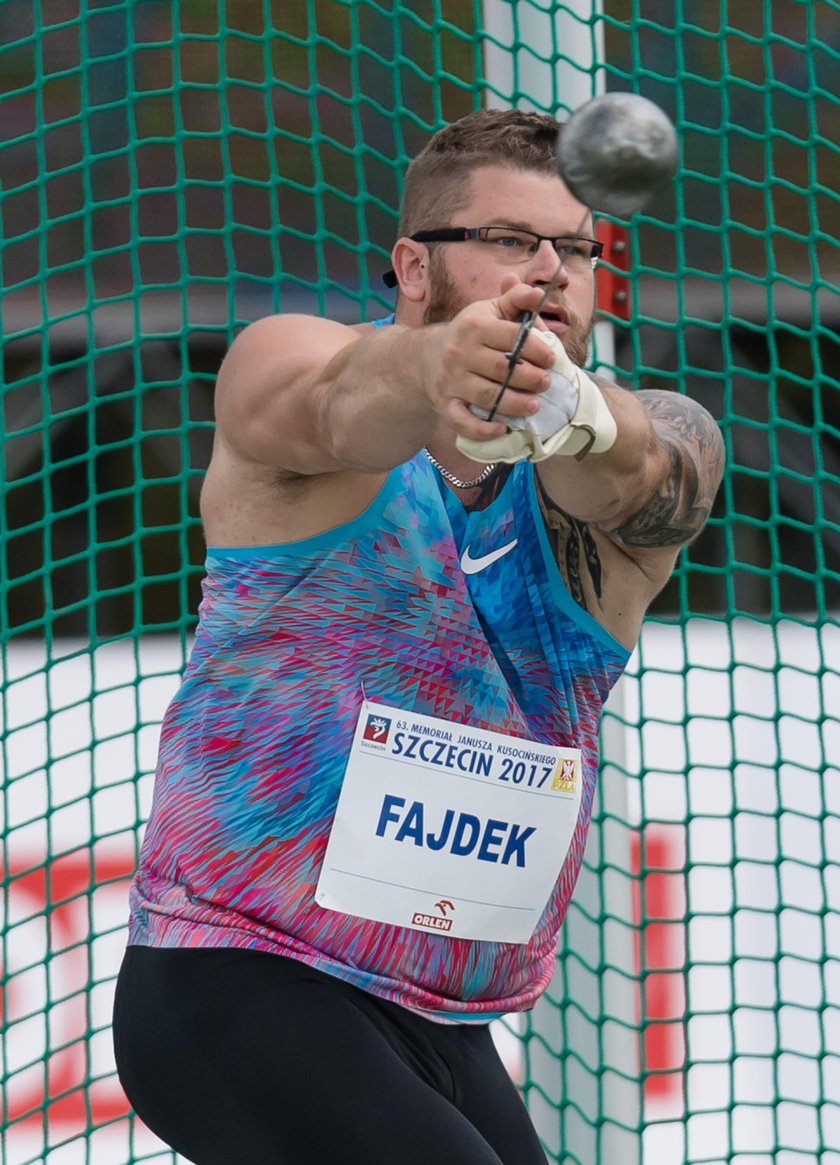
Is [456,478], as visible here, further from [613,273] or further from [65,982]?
[65,982]

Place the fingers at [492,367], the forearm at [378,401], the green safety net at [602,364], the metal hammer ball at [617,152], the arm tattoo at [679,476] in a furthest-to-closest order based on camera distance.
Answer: the green safety net at [602,364]
the arm tattoo at [679,476]
the forearm at [378,401]
the fingers at [492,367]
the metal hammer ball at [617,152]

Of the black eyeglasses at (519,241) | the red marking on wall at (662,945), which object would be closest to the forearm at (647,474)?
the black eyeglasses at (519,241)

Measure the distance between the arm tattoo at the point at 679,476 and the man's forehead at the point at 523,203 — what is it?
11.2 inches

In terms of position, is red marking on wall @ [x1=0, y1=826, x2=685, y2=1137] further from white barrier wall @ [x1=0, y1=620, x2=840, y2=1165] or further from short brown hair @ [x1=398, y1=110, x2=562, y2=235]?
short brown hair @ [x1=398, y1=110, x2=562, y2=235]

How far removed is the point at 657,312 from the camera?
16.7 feet

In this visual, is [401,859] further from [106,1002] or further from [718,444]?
[106,1002]

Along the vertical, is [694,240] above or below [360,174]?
below

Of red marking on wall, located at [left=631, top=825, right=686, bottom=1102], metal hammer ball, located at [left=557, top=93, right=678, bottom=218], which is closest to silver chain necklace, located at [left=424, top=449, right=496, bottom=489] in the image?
metal hammer ball, located at [left=557, top=93, right=678, bottom=218]

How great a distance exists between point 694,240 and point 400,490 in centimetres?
364

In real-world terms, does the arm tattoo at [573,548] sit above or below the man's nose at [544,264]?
below

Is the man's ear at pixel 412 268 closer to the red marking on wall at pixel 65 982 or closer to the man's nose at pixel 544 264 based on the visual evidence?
the man's nose at pixel 544 264

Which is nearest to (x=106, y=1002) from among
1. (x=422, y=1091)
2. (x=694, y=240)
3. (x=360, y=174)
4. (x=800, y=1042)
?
(x=800, y=1042)

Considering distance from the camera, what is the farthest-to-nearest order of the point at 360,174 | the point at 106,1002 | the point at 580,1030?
1. the point at 106,1002
2. the point at 360,174
3. the point at 580,1030

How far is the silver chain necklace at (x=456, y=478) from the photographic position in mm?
2244
